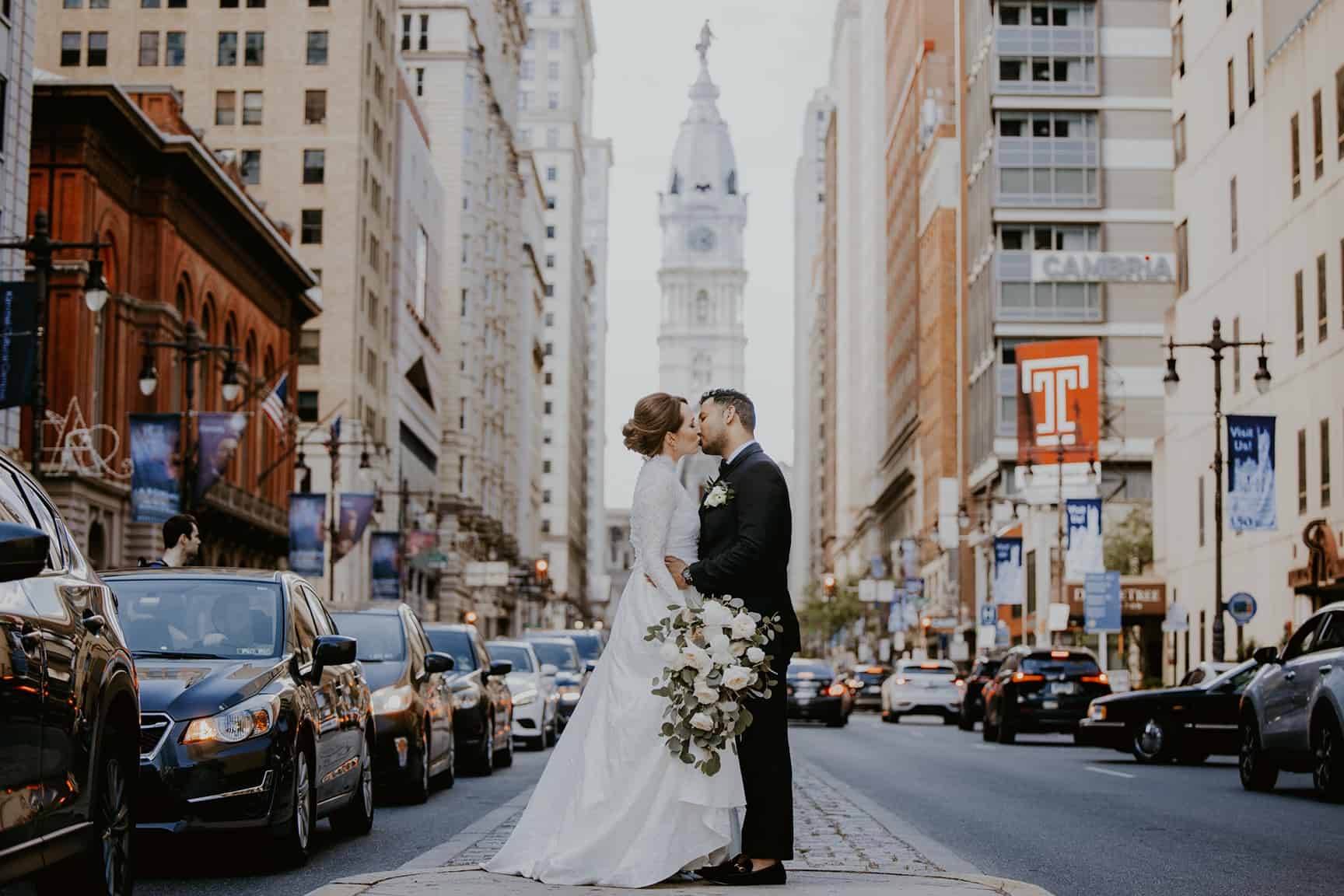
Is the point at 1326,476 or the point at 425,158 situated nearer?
the point at 1326,476

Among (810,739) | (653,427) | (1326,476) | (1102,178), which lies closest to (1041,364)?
(1102,178)

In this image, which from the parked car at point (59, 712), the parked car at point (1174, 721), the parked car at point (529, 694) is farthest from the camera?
the parked car at point (529, 694)

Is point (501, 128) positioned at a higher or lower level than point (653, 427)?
higher

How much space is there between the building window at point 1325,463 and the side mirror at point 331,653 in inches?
1351

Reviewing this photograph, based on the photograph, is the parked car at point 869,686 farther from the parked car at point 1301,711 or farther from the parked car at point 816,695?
the parked car at point 1301,711

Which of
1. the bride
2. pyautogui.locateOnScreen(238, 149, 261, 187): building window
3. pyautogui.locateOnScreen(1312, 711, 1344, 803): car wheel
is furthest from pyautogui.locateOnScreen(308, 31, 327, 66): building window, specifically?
the bride

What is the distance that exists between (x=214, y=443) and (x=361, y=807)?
26.0 metres

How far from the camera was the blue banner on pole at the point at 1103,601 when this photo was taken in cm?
5044

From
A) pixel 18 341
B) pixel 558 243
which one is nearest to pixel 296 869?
pixel 18 341

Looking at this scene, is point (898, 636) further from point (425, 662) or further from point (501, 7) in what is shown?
point (425, 662)

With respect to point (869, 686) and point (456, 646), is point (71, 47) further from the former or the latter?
point (456, 646)

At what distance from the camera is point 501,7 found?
127m

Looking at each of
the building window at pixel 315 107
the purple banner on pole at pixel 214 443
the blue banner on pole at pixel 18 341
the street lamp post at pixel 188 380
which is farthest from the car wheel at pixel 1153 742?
the building window at pixel 315 107

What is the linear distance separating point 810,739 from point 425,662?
20.0 meters
